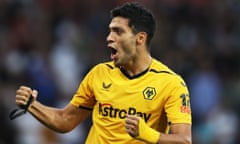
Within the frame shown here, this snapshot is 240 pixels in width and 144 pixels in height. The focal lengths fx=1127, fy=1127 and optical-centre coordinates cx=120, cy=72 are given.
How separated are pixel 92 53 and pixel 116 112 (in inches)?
302

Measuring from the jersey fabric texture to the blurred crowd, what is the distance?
18.3 ft

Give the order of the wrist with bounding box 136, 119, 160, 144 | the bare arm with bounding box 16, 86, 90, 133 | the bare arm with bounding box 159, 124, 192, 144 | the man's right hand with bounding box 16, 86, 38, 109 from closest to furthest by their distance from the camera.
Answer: the wrist with bounding box 136, 119, 160, 144
the bare arm with bounding box 159, 124, 192, 144
the man's right hand with bounding box 16, 86, 38, 109
the bare arm with bounding box 16, 86, 90, 133

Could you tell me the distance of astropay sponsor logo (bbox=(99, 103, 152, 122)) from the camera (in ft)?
31.6

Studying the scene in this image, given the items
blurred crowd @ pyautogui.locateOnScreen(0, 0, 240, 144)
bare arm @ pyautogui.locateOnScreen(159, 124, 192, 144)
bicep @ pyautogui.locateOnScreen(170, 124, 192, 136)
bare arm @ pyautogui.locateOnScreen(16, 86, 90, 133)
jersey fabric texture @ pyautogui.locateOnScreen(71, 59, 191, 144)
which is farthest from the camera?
blurred crowd @ pyautogui.locateOnScreen(0, 0, 240, 144)

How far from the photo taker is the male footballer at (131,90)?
31.3 feet

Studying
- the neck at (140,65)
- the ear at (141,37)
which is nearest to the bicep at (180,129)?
the neck at (140,65)

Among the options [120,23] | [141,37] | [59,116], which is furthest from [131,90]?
[59,116]

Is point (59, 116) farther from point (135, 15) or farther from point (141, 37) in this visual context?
point (135, 15)

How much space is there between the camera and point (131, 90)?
9734 millimetres

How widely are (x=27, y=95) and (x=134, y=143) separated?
3.30 feet

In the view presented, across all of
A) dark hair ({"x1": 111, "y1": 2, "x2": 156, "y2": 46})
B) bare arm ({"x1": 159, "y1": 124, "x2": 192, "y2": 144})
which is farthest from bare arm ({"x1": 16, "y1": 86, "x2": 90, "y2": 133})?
bare arm ({"x1": 159, "y1": 124, "x2": 192, "y2": 144})

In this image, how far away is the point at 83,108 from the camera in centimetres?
1016

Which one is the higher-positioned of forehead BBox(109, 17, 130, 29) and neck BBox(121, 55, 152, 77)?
forehead BBox(109, 17, 130, 29)

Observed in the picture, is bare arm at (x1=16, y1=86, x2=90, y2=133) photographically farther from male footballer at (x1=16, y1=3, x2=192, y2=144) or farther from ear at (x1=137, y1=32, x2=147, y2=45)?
ear at (x1=137, y1=32, x2=147, y2=45)
